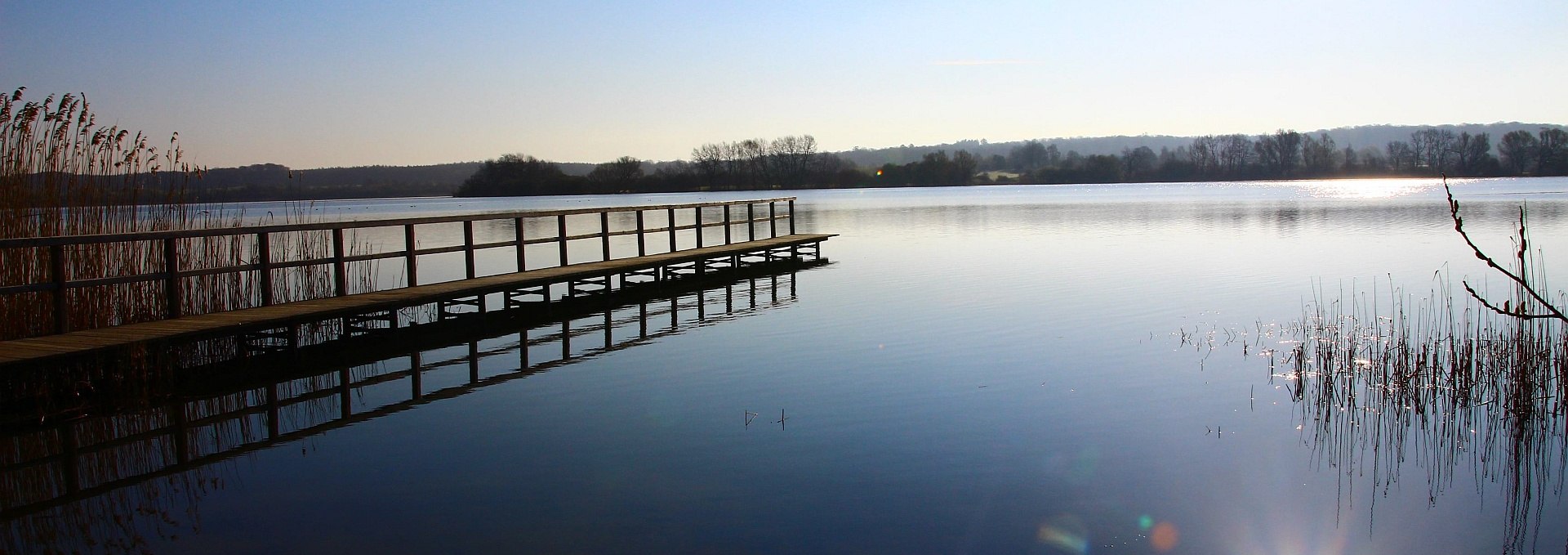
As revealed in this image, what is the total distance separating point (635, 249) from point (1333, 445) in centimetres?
2134

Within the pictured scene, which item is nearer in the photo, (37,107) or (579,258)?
(37,107)

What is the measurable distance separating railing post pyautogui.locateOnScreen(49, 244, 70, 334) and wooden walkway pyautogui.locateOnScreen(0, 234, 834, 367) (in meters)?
0.10

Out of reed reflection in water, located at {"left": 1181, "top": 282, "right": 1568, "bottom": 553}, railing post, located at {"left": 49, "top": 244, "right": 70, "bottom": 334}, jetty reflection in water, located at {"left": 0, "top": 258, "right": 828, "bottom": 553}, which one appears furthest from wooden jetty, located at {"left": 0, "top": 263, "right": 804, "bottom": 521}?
reed reflection in water, located at {"left": 1181, "top": 282, "right": 1568, "bottom": 553}

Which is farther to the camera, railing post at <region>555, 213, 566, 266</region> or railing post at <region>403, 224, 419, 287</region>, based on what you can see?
railing post at <region>555, 213, 566, 266</region>

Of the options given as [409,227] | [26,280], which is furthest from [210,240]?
[26,280]

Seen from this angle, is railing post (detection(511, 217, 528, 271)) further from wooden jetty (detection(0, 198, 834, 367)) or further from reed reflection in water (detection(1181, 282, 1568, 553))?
reed reflection in water (detection(1181, 282, 1568, 553))

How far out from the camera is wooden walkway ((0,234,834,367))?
7945 millimetres

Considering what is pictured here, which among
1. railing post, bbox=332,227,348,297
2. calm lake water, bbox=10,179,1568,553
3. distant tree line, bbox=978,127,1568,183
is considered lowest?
calm lake water, bbox=10,179,1568,553

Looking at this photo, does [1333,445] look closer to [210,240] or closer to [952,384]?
[952,384]

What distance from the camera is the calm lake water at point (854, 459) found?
16.9 feet

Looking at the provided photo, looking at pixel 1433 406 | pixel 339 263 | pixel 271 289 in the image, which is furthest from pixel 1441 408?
pixel 271 289

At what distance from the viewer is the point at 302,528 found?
5.25 m

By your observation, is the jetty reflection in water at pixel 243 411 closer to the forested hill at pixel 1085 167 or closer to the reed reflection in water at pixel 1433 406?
the reed reflection in water at pixel 1433 406

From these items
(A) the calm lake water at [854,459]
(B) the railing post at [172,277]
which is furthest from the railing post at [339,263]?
(B) the railing post at [172,277]
